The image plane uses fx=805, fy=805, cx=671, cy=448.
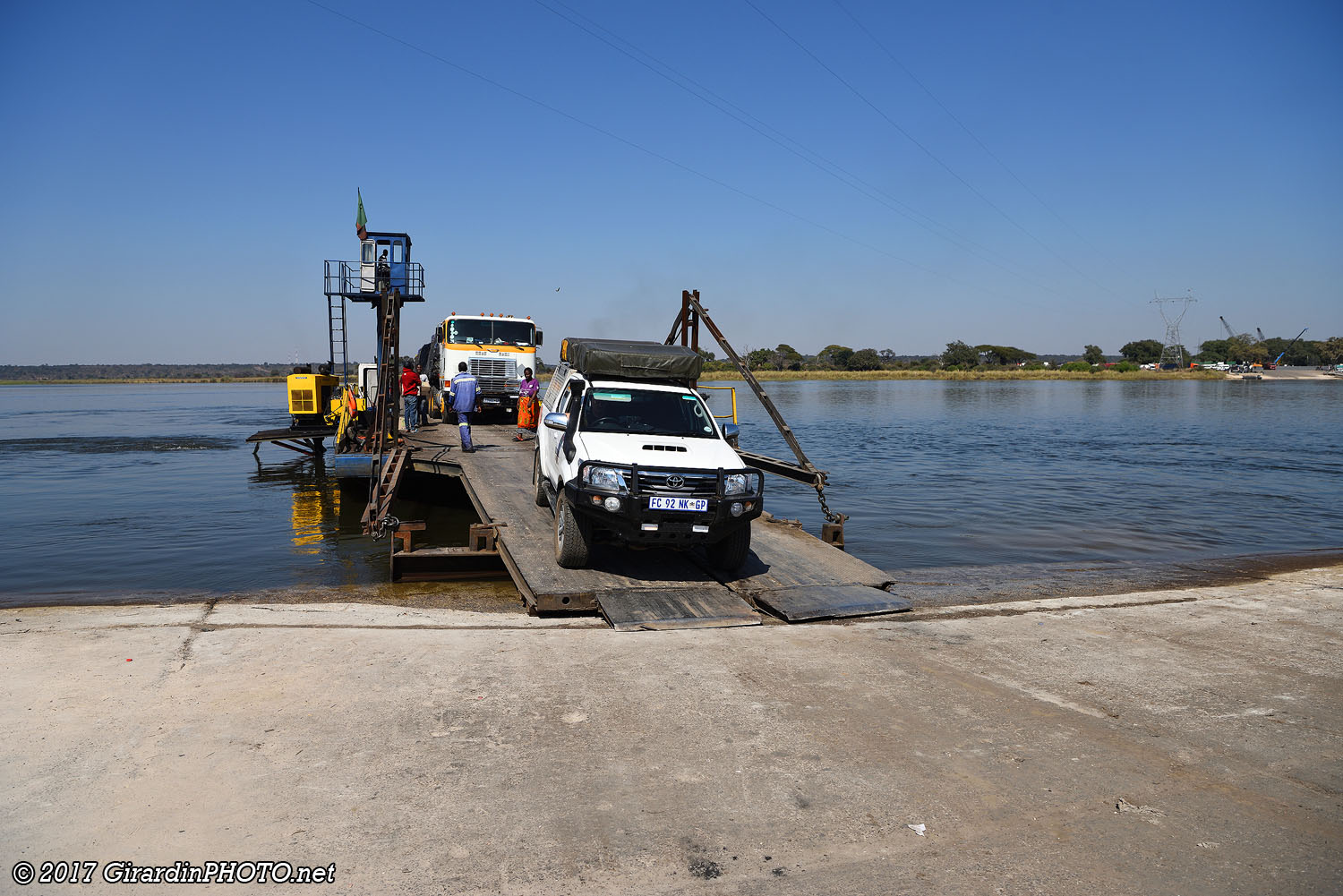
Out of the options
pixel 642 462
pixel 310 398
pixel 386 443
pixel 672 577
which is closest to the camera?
pixel 642 462

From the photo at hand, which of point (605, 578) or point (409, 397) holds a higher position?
point (409, 397)

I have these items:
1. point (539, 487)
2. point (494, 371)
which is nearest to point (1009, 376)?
point (494, 371)

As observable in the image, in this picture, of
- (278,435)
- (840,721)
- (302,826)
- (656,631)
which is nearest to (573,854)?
(302,826)

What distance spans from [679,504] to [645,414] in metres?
1.70

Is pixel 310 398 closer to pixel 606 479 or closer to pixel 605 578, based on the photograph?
pixel 605 578

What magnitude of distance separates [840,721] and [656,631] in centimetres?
226

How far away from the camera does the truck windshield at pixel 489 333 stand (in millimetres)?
21047

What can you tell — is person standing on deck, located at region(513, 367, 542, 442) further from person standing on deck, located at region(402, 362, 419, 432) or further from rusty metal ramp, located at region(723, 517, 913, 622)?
rusty metal ramp, located at region(723, 517, 913, 622)

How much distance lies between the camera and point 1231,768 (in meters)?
4.45

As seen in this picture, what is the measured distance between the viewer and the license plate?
7449 mm

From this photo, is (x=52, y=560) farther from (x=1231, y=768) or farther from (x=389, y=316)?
(x=1231, y=768)

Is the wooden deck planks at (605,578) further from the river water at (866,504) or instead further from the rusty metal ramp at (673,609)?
the river water at (866,504)

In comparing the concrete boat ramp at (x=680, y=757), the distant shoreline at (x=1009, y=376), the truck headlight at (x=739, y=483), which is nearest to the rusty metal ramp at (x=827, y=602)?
the concrete boat ramp at (x=680, y=757)

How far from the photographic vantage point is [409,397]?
1827 centimetres
